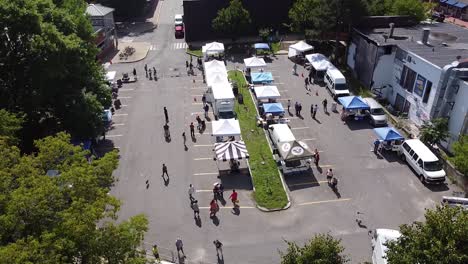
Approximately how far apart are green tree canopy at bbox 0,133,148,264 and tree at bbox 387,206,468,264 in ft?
35.4

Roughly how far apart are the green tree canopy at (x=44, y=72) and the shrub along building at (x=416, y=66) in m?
28.0

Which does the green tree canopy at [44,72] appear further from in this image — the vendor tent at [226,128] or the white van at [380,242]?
the white van at [380,242]

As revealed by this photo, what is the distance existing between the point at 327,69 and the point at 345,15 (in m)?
6.62

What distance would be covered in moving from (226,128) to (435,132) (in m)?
16.8

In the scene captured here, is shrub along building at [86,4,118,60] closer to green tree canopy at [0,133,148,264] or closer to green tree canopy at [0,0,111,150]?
green tree canopy at [0,0,111,150]

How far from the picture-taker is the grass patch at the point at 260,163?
91.8 ft

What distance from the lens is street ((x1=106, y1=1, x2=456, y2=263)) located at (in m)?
24.9

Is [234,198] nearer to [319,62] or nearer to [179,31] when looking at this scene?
[319,62]

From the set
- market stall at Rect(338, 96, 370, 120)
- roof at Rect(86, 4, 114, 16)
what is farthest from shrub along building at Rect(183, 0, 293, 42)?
market stall at Rect(338, 96, 370, 120)

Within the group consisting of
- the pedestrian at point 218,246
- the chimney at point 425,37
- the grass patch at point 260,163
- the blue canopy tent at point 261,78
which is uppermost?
the chimney at point 425,37

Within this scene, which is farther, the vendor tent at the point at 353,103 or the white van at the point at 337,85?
the white van at the point at 337,85

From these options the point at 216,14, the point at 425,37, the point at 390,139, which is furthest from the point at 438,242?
the point at 216,14

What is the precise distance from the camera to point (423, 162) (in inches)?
1155

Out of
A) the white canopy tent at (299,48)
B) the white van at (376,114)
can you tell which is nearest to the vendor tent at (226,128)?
the white van at (376,114)
